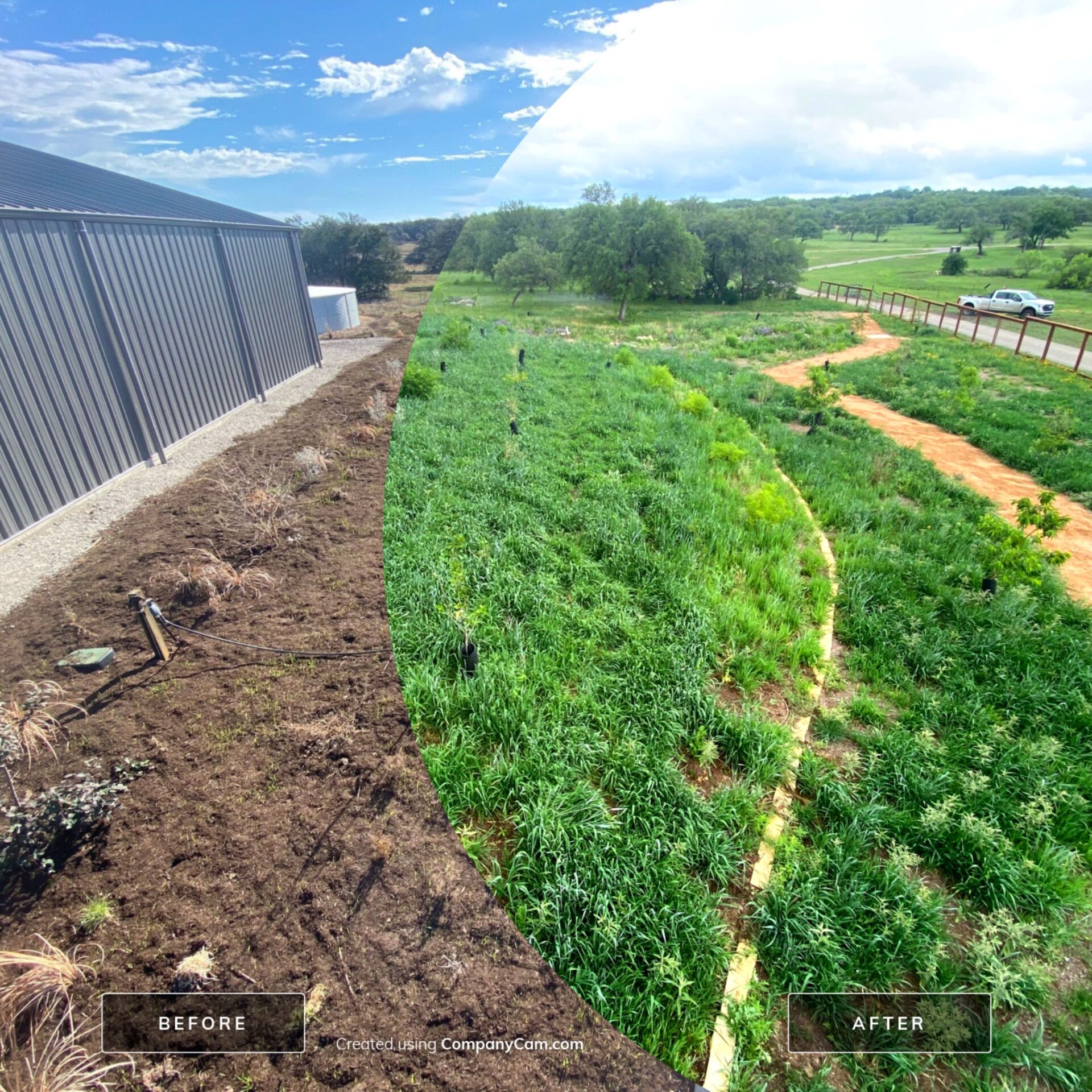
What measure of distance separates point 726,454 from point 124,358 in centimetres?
914

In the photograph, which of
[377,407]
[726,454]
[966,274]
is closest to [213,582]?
[377,407]

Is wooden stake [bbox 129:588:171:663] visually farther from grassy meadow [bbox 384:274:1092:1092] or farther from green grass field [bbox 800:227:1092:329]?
green grass field [bbox 800:227:1092:329]

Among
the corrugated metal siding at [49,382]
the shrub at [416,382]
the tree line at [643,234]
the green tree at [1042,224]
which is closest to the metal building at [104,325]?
the corrugated metal siding at [49,382]

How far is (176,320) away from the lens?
9.52 m

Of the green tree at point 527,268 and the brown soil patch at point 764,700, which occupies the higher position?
the green tree at point 527,268

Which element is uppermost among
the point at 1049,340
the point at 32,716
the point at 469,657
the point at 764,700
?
the point at 1049,340

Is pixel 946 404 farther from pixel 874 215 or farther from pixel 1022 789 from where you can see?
pixel 1022 789

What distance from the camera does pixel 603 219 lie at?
2.02 m

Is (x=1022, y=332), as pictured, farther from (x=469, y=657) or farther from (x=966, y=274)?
(x=469, y=657)

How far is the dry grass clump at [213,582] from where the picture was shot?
470cm

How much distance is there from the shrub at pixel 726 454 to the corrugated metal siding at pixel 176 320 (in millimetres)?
9071

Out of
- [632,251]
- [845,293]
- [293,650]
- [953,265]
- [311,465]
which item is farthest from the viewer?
[845,293]

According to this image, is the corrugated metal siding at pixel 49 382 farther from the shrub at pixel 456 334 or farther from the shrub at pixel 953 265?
the shrub at pixel 953 265

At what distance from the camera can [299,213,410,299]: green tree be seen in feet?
5.45
